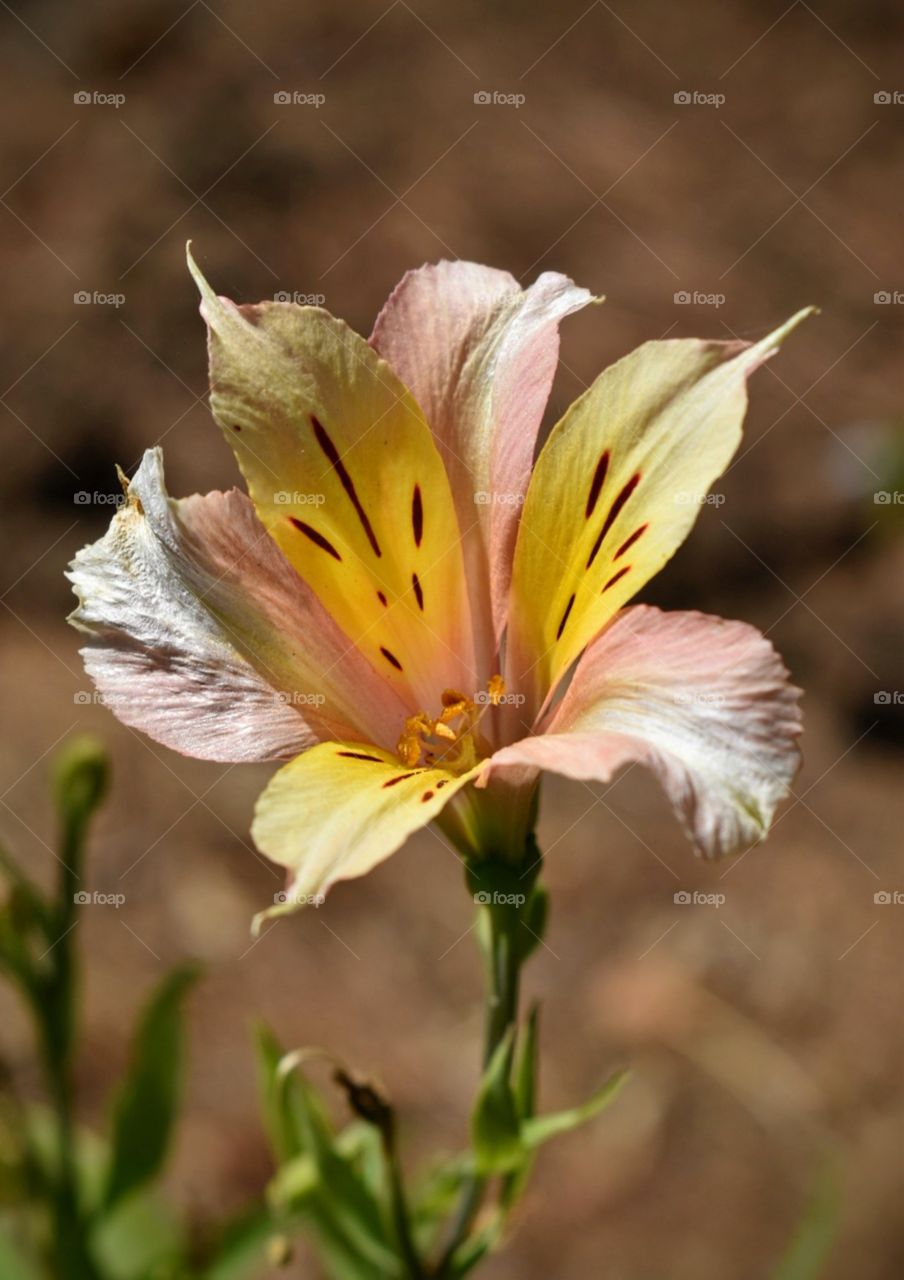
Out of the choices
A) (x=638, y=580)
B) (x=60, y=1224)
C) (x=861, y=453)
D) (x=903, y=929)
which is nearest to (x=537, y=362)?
(x=638, y=580)

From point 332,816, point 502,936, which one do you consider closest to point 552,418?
point 502,936

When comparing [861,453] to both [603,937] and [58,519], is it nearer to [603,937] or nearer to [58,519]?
[603,937]

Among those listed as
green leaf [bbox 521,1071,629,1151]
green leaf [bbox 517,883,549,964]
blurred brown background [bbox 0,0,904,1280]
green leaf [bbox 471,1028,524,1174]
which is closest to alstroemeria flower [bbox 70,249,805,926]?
green leaf [bbox 517,883,549,964]

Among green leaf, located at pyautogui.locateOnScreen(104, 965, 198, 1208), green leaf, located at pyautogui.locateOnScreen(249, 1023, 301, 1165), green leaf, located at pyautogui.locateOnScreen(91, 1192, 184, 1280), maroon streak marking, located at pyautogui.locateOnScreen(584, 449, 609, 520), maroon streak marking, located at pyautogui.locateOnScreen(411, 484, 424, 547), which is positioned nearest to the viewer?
maroon streak marking, located at pyautogui.locateOnScreen(584, 449, 609, 520)

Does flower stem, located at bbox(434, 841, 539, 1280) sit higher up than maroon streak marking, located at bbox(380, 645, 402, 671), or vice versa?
maroon streak marking, located at bbox(380, 645, 402, 671)

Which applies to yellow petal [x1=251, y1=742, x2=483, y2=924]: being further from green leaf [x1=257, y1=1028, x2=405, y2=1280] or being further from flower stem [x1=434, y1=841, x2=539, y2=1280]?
green leaf [x1=257, y1=1028, x2=405, y2=1280]
